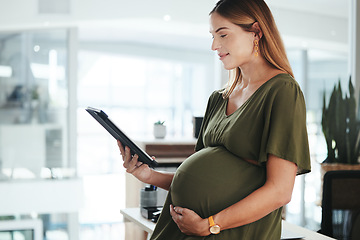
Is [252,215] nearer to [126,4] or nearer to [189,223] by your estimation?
[189,223]

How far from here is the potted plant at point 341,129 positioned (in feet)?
12.9

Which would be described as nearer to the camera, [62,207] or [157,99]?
[62,207]

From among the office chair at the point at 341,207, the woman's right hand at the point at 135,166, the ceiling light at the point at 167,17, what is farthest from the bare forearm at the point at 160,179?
the ceiling light at the point at 167,17

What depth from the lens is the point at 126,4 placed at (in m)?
4.25

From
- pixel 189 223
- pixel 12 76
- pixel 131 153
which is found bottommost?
pixel 189 223

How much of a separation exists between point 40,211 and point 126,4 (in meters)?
1.95

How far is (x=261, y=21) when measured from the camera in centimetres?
127

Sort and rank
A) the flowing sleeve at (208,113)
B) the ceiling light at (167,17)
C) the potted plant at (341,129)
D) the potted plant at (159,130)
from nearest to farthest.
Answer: the flowing sleeve at (208,113), the potted plant at (159,130), the potted plant at (341,129), the ceiling light at (167,17)

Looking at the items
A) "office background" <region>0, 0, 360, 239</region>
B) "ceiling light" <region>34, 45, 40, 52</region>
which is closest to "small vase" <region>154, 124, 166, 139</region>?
"office background" <region>0, 0, 360, 239</region>

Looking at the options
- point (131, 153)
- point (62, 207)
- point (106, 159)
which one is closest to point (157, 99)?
point (106, 159)

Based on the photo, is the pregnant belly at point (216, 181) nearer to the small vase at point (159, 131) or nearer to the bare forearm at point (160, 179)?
the bare forearm at point (160, 179)

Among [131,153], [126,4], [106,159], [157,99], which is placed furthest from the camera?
[157,99]

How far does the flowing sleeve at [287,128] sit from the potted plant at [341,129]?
2.86 m

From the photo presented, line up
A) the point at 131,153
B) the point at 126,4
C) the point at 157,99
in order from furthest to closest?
the point at 157,99 → the point at 126,4 → the point at 131,153
